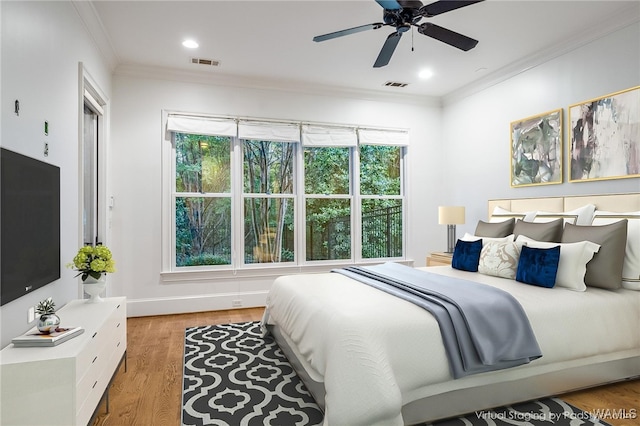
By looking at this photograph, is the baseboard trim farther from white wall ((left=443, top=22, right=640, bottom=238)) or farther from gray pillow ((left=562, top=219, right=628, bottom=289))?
gray pillow ((left=562, top=219, right=628, bottom=289))

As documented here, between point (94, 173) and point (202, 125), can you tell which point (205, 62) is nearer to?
point (202, 125)

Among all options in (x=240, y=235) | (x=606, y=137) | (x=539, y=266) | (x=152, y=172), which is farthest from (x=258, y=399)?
(x=606, y=137)

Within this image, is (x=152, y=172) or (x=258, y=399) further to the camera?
(x=152, y=172)

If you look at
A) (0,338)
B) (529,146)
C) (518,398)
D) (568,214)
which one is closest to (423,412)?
(518,398)

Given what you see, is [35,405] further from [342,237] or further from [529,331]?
[342,237]

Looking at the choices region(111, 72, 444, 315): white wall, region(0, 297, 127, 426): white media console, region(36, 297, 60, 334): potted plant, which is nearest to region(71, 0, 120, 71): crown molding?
region(111, 72, 444, 315): white wall

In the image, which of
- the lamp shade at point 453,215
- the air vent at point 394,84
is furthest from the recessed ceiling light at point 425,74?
the lamp shade at point 453,215

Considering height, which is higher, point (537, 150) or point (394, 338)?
point (537, 150)

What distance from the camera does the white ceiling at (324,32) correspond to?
3152mm

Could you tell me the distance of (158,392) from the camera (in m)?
2.54

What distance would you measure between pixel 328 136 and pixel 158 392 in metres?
3.67

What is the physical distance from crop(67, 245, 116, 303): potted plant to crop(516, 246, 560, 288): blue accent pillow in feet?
10.4

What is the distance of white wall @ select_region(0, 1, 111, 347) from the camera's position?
6.22ft

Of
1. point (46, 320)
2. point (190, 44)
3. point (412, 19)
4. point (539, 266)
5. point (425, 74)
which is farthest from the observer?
point (425, 74)
